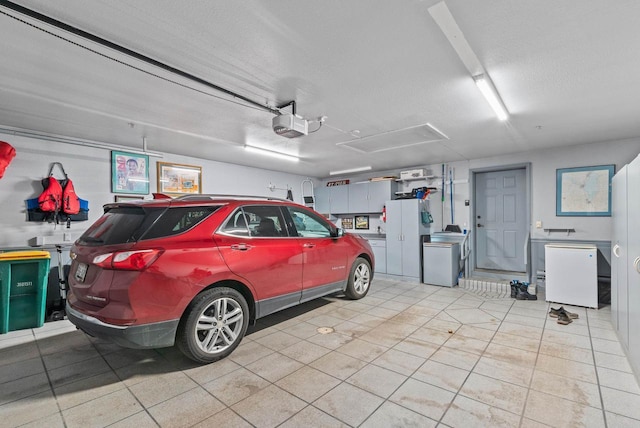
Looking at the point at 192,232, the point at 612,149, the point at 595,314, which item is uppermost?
the point at 612,149

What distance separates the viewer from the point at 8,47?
6.86 ft

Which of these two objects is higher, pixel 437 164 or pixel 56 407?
pixel 437 164

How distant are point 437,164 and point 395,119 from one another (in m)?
3.34

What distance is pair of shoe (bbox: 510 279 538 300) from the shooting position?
15.1 ft

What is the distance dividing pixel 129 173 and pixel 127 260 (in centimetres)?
352

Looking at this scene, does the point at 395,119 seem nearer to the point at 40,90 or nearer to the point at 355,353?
the point at 355,353

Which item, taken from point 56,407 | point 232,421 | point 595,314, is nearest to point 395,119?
point 232,421

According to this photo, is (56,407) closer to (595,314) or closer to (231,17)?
(231,17)

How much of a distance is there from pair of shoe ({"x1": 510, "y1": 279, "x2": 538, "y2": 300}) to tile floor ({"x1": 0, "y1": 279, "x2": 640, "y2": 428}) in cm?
107

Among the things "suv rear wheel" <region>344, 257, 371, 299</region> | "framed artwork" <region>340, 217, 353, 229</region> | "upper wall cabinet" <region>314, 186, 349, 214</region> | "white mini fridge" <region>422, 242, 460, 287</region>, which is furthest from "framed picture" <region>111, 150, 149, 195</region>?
"white mini fridge" <region>422, 242, 460, 287</region>

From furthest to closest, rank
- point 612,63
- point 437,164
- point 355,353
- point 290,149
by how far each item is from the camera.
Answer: point 437,164 < point 290,149 < point 355,353 < point 612,63

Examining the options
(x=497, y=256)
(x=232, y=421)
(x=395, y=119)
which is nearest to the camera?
(x=232, y=421)

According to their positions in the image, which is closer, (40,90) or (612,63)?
(612,63)

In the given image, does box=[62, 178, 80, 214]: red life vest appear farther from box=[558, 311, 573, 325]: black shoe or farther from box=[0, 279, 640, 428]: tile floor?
box=[558, 311, 573, 325]: black shoe
